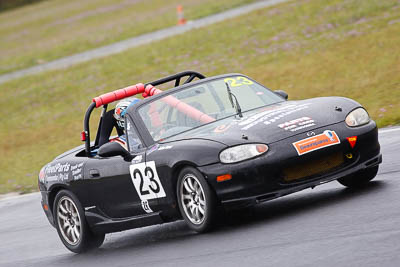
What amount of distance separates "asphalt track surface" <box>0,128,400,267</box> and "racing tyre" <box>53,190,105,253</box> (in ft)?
0.38

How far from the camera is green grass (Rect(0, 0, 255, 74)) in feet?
109

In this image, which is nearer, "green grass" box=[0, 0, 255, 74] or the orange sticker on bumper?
the orange sticker on bumper

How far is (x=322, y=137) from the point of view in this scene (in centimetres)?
680

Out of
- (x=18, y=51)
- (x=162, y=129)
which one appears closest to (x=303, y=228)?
(x=162, y=129)

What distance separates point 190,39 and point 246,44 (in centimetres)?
299

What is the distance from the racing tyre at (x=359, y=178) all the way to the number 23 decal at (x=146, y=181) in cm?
173

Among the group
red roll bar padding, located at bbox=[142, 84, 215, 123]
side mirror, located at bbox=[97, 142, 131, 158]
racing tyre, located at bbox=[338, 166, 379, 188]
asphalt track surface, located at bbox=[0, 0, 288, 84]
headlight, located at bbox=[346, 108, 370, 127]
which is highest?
red roll bar padding, located at bbox=[142, 84, 215, 123]

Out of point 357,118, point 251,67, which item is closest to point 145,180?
point 357,118

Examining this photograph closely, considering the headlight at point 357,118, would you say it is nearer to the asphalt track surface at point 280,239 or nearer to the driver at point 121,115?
→ the asphalt track surface at point 280,239

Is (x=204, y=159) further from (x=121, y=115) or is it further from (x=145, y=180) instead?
(x=121, y=115)

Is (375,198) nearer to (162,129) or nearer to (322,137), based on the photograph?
(322,137)

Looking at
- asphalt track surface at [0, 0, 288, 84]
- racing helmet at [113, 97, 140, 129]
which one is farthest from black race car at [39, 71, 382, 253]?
asphalt track surface at [0, 0, 288, 84]

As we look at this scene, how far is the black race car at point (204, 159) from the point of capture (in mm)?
6664

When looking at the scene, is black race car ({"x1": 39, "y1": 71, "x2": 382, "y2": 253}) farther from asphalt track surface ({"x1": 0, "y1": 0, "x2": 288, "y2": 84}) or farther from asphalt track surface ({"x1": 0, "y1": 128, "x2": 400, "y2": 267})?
asphalt track surface ({"x1": 0, "y1": 0, "x2": 288, "y2": 84})
